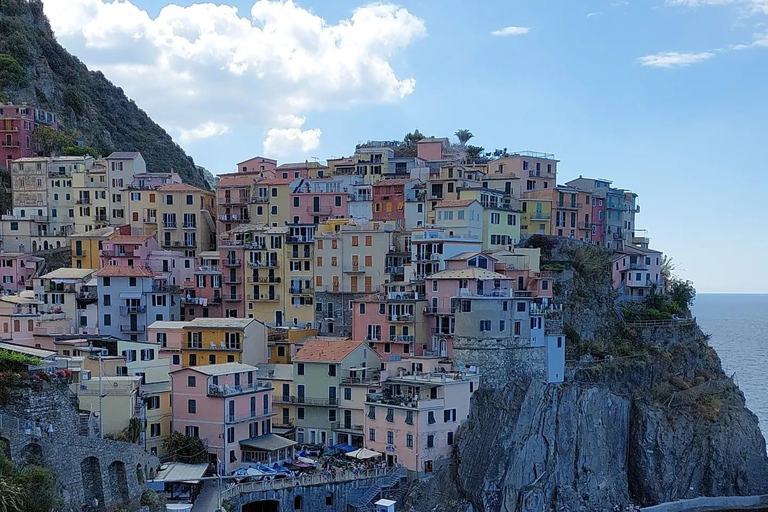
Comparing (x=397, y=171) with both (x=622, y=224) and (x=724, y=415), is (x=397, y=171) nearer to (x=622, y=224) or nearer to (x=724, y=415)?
(x=622, y=224)

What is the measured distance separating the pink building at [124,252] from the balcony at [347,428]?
26.0 metres

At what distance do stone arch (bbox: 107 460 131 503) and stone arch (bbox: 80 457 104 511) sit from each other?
87cm

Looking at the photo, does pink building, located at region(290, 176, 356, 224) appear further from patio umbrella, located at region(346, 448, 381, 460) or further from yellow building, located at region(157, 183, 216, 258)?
patio umbrella, located at region(346, 448, 381, 460)

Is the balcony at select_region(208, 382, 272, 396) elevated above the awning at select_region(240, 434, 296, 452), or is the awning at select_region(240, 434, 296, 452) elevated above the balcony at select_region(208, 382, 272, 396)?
the balcony at select_region(208, 382, 272, 396)

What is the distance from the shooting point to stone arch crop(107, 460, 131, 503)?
35781mm

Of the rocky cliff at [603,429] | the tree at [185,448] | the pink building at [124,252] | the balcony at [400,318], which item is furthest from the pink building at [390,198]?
the tree at [185,448]

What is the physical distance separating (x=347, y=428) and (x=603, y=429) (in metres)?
20.4

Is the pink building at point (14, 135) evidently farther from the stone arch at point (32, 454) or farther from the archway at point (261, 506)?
the stone arch at point (32, 454)

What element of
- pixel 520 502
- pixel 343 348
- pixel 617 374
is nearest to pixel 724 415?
pixel 617 374

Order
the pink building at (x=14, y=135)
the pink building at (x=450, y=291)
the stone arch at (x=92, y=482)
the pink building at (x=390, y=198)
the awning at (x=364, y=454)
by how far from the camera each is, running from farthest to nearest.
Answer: the pink building at (x=14, y=135), the pink building at (x=390, y=198), the pink building at (x=450, y=291), the awning at (x=364, y=454), the stone arch at (x=92, y=482)

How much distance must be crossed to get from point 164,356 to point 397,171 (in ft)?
107

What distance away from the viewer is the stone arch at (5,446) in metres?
30.3

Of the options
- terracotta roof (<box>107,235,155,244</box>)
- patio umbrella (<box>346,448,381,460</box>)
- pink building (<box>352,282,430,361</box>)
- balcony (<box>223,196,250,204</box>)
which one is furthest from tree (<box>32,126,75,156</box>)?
patio umbrella (<box>346,448,381,460</box>)

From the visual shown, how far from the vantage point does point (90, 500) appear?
34.1 meters
